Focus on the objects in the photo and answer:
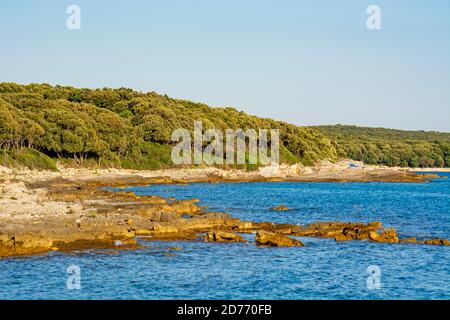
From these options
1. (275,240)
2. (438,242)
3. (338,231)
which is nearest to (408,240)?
(438,242)

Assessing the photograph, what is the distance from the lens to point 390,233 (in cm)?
4569

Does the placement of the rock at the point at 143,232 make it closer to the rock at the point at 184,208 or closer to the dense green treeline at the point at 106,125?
the rock at the point at 184,208

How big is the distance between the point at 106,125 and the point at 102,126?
1740mm

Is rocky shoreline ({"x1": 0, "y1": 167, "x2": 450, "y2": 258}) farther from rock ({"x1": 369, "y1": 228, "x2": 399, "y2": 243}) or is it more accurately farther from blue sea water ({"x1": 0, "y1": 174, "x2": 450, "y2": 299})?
blue sea water ({"x1": 0, "y1": 174, "x2": 450, "y2": 299})

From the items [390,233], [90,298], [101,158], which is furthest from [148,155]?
[90,298]

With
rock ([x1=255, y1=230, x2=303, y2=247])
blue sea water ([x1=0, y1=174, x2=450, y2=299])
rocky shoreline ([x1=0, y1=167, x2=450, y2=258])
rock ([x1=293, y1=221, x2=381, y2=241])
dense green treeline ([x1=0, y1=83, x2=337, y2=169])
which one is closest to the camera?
blue sea water ([x1=0, y1=174, x2=450, y2=299])

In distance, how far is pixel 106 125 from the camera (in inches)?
5384

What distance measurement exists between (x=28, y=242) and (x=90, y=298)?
10701mm

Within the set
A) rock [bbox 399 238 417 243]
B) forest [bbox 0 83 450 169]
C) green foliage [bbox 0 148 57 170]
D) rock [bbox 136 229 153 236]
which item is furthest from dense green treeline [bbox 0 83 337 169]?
rock [bbox 399 238 417 243]

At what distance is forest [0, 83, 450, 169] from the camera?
115000 mm

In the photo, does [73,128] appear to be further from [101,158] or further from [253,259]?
[253,259]

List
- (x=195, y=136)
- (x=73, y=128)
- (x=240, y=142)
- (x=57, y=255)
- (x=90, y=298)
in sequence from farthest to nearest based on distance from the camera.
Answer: (x=240, y=142) < (x=195, y=136) < (x=73, y=128) < (x=57, y=255) < (x=90, y=298)

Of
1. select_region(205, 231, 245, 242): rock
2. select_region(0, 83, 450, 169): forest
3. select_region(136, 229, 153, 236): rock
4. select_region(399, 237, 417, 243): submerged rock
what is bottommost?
select_region(399, 237, 417, 243): submerged rock

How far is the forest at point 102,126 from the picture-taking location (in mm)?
115000
